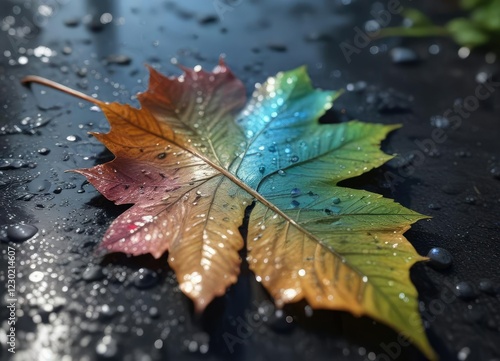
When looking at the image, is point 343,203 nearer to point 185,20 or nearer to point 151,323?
point 151,323

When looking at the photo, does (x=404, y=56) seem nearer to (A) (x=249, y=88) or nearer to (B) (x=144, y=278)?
(A) (x=249, y=88)

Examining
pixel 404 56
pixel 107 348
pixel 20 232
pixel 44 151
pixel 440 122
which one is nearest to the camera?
pixel 107 348

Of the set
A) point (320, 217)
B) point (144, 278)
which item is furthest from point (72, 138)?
point (320, 217)

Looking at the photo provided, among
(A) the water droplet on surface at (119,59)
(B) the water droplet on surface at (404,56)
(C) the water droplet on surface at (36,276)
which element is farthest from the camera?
(B) the water droplet on surface at (404,56)

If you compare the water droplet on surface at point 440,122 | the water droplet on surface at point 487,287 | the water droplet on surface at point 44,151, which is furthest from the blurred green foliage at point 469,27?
the water droplet on surface at point 44,151

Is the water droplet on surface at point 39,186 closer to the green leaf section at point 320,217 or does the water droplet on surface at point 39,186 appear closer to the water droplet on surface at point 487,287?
the green leaf section at point 320,217
